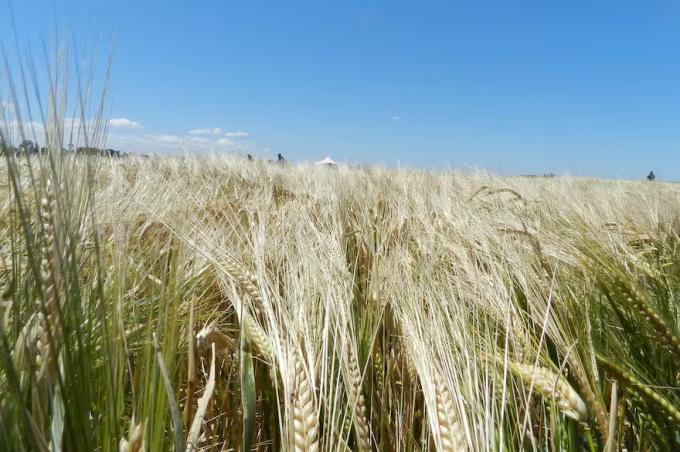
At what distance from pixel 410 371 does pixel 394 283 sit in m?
0.19

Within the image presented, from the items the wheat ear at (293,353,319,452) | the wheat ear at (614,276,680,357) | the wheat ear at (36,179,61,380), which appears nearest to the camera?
the wheat ear at (36,179,61,380)

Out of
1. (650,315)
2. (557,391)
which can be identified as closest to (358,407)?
(557,391)

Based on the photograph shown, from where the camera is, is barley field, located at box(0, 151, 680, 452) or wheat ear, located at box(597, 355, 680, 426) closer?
barley field, located at box(0, 151, 680, 452)

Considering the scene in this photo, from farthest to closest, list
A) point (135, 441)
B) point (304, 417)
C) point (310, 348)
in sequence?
point (310, 348), point (304, 417), point (135, 441)

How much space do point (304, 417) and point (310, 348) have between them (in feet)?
0.44

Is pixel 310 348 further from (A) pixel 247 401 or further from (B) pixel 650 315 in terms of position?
(B) pixel 650 315

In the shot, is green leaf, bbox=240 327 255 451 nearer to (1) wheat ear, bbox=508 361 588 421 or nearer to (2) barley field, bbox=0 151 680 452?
(2) barley field, bbox=0 151 680 452

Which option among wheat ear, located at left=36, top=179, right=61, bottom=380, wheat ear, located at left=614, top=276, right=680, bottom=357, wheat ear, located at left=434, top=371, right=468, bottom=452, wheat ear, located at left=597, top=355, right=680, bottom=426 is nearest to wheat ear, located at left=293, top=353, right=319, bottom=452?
wheat ear, located at left=434, top=371, right=468, bottom=452

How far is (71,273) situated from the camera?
402 millimetres

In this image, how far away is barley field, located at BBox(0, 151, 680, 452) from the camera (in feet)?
1.27

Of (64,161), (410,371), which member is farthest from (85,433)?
(410,371)

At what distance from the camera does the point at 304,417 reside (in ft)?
1.71

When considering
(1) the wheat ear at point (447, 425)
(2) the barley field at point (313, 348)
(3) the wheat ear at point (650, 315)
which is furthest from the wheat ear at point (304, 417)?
(3) the wheat ear at point (650, 315)

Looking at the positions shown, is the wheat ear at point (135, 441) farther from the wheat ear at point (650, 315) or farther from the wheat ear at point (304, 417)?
the wheat ear at point (650, 315)
